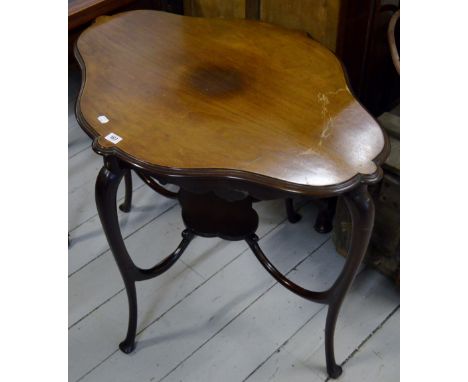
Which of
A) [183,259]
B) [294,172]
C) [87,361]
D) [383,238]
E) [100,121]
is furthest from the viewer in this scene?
[183,259]

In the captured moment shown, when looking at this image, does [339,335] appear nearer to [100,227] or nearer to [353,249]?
[353,249]

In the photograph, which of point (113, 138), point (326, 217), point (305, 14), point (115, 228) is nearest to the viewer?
point (113, 138)

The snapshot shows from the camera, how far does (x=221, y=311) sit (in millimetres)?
1387

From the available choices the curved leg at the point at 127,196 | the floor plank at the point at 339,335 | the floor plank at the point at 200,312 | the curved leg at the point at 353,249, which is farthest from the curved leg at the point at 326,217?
the curved leg at the point at 127,196

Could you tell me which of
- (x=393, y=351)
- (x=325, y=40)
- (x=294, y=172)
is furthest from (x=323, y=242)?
(x=294, y=172)

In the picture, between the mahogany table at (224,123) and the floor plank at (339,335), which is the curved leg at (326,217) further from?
the mahogany table at (224,123)

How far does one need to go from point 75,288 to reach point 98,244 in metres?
0.16

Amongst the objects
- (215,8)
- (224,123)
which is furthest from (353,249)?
(215,8)

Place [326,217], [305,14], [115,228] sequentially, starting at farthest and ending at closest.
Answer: [326,217] → [305,14] → [115,228]

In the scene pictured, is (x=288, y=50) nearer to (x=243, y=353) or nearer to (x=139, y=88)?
(x=139, y=88)

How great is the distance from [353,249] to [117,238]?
472 millimetres

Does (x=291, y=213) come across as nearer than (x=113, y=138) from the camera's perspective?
No

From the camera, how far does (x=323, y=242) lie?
1547mm

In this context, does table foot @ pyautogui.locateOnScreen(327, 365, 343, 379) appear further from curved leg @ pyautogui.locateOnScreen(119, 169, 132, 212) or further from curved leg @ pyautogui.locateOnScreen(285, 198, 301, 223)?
curved leg @ pyautogui.locateOnScreen(119, 169, 132, 212)
